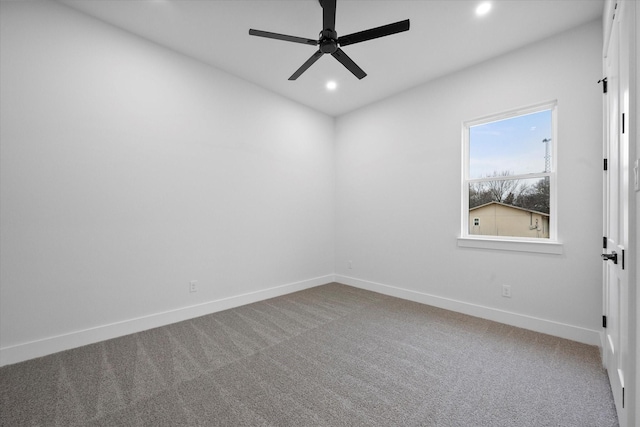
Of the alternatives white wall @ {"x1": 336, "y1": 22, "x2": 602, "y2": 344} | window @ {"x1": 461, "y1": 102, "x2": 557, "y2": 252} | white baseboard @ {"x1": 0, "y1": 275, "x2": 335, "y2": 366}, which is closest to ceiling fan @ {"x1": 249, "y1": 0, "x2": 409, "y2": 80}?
white wall @ {"x1": 336, "y1": 22, "x2": 602, "y2": 344}

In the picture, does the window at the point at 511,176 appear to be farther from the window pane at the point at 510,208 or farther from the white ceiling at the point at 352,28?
the white ceiling at the point at 352,28

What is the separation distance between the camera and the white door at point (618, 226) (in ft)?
4.61

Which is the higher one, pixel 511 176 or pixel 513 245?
pixel 511 176

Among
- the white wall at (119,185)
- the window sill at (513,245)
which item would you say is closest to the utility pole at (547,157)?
the window sill at (513,245)

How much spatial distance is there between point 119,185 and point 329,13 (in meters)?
2.49

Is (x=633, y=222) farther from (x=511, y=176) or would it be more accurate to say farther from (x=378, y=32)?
(x=511, y=176)

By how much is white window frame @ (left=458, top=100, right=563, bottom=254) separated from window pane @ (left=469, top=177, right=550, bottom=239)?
0.06 metres

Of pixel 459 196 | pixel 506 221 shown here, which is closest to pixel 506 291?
pixel 506 221

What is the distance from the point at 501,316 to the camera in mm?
3057

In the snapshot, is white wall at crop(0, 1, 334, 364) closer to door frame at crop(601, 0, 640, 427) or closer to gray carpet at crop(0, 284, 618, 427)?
gray carpet at crop(0, 284, 618, 427)

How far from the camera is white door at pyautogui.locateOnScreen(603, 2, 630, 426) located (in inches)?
55.4

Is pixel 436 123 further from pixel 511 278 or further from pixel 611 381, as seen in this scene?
pixel 611 381

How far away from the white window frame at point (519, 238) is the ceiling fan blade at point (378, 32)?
187 centimetres

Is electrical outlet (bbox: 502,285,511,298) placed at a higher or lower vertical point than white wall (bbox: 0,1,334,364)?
lower
